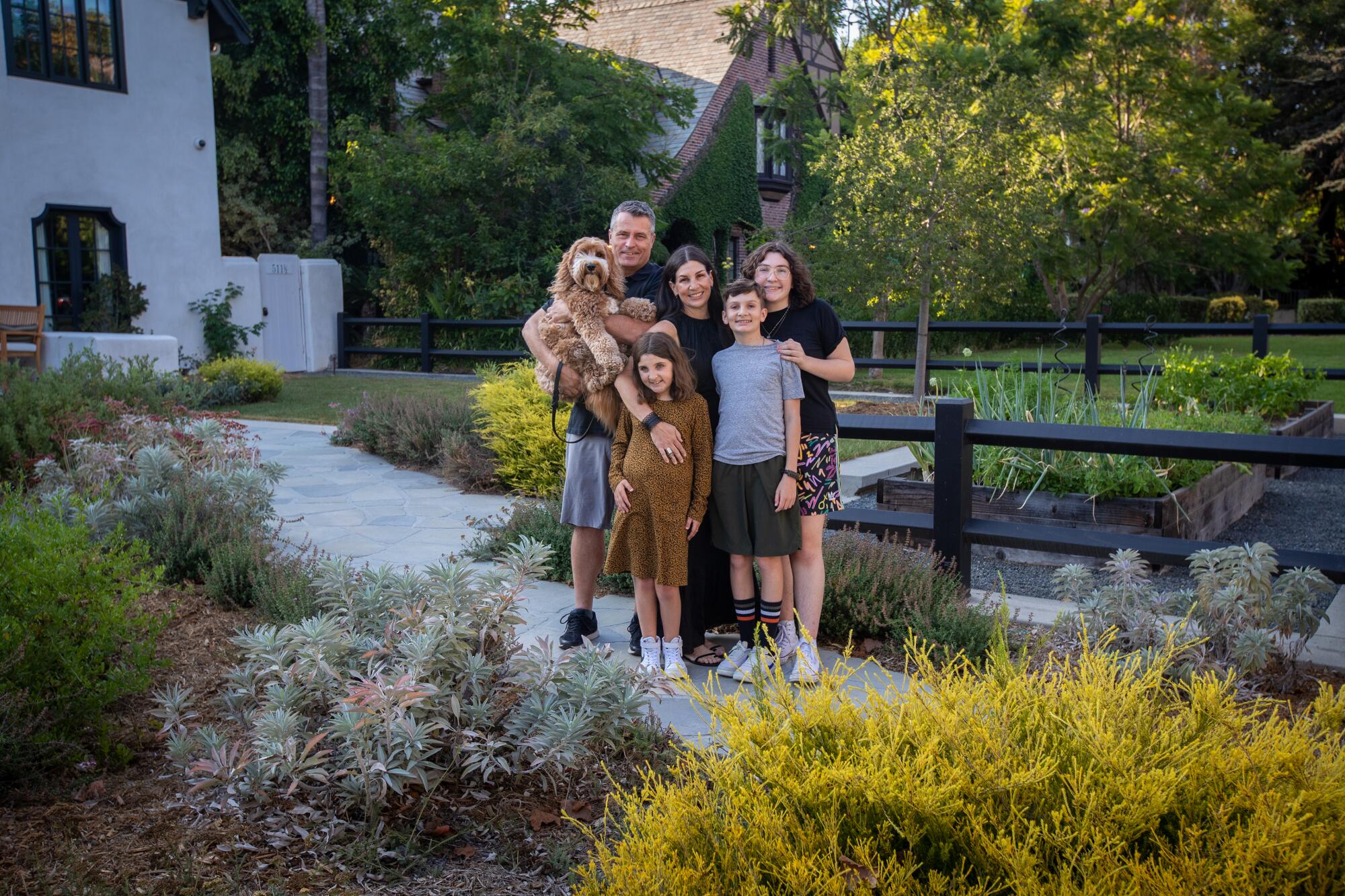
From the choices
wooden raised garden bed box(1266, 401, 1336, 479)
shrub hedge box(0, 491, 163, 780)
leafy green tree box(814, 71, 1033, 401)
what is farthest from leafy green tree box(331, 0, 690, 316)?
shrub hedge box(0, 491, 163, 780)

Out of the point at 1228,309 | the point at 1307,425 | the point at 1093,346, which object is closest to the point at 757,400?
the point at 1307,425

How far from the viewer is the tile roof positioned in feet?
92.6

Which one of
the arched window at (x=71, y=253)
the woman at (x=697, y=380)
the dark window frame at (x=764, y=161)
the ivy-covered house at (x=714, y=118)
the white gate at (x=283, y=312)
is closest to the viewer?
the woman at (x=697, y=380)

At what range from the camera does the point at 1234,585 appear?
3.86 m

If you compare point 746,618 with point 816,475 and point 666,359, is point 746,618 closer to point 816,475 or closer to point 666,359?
point 816,475

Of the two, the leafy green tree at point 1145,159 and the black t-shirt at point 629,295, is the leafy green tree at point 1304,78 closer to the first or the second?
the leafy green tree at point 1145,159

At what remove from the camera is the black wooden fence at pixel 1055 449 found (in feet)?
14.2

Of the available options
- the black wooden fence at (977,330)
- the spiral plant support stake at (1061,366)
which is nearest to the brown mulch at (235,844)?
the spiral plant support stake at (1061,366)

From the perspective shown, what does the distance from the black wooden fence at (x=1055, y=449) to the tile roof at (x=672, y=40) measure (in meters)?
23.2

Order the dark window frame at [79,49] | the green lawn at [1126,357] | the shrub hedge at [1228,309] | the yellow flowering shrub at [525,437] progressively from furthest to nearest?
the shrub hedge at [1228,309] → the green lawn at [1126,357] → the dark window frame at [79,49] → the yellow flowering shrub at [525,437]

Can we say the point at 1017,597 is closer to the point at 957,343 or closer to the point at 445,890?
the point at 445,890

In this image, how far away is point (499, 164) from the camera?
1884cm

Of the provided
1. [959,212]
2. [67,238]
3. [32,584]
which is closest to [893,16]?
[959,212]

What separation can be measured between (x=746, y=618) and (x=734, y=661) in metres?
0.18
